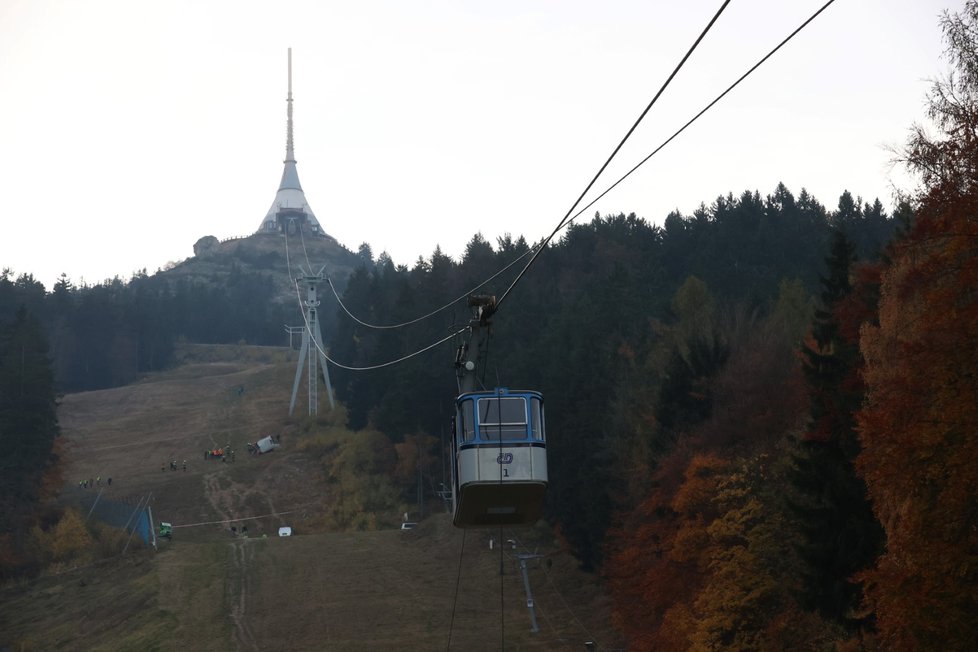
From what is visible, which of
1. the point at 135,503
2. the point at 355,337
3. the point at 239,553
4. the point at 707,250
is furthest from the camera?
the point at 355,337

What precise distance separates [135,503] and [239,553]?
20157mm

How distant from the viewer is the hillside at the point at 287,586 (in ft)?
190

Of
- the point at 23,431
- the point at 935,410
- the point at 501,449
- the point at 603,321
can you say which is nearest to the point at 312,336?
the point at 23,431

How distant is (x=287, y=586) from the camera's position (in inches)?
2611

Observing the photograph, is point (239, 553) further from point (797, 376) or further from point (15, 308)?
point (15, 308)

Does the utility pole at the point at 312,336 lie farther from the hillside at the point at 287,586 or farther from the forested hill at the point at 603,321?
the hillside at the point at 287,586

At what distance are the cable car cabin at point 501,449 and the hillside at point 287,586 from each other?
29.3 metres

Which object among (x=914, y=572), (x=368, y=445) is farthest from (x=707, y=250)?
(x=914, y=572)

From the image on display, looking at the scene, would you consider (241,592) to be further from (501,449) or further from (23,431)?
(501,449)

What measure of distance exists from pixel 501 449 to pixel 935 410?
943cm

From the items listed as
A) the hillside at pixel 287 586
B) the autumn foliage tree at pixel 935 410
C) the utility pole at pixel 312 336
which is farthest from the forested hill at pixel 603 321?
the autumn foliage tree at pixel 935 410

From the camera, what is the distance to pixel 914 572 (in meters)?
23.1

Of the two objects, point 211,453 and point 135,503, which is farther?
point 211,453

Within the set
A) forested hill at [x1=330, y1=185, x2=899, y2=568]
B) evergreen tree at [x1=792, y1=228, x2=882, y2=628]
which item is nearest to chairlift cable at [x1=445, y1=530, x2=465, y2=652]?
forested hill at [x1=330, y1=185, x2=899, y2=568]
